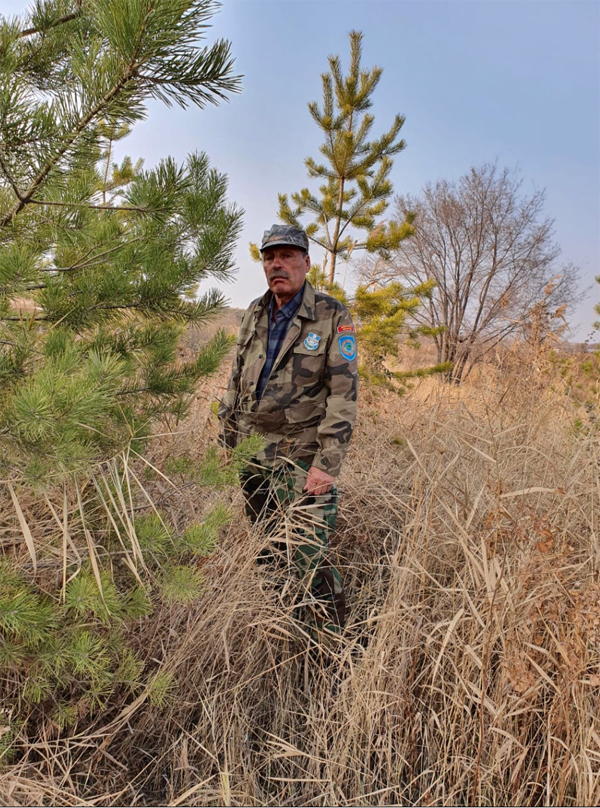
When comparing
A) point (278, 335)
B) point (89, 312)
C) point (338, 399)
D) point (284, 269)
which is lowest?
point (338, 399)

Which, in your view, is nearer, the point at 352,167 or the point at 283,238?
the point at 283,238

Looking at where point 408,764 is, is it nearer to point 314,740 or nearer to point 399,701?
point 399,701

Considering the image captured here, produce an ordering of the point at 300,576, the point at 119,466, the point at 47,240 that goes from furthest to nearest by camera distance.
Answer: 1. the point at 300,576
2. the point at 119,466
3. the point at 47,240

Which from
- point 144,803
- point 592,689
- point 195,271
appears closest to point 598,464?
point 592,689

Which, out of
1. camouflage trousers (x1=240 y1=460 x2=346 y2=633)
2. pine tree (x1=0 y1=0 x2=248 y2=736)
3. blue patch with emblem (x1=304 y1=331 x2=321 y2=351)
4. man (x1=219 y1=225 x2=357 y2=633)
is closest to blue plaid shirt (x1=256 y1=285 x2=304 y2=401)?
man (x1=219 y1=225 x2=357 y2=633)

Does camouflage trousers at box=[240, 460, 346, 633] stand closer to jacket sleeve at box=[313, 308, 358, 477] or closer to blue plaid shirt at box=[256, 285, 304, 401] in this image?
jacket sleeve at box=[313, 308, 358, 477]

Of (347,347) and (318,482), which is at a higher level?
(347,347)

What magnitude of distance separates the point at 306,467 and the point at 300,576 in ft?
1.78

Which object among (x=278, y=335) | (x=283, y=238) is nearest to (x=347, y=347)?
(x=278, y=335)

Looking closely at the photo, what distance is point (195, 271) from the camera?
5.67 feet

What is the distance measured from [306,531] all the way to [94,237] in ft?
5.01

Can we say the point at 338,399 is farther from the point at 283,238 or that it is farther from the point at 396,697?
the point at 396,697

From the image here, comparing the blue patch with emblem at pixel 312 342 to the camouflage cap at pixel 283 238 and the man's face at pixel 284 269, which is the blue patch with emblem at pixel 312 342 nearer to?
the man's face at pixel 284 269

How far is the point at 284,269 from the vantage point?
2428 mm
